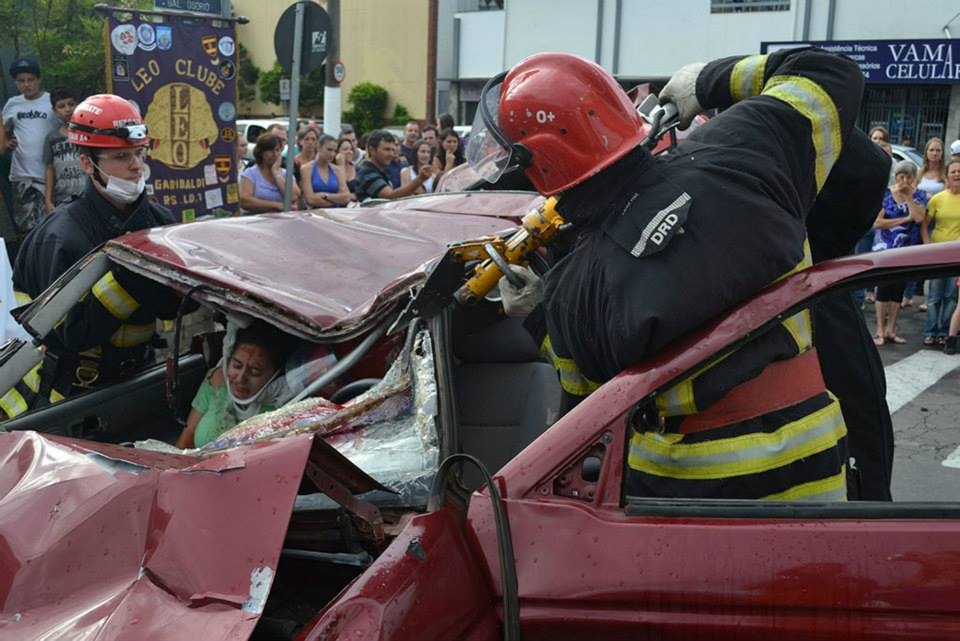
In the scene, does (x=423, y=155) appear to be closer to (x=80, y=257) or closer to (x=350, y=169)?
(x=350, y=169)

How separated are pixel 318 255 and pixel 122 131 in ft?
3.82

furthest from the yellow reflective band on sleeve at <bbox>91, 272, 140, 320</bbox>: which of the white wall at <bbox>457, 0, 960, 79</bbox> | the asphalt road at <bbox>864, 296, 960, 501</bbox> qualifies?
the white wall at <bbox>457, 0, 960, 79</bbox>

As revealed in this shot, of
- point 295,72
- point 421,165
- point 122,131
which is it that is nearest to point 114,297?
point 122,131

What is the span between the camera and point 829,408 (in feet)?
7.06

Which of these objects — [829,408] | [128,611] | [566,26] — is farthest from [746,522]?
[566,26]

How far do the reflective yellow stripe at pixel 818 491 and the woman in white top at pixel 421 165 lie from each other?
7.06 m

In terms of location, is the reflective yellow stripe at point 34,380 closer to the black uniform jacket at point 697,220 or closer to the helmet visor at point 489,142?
the helmet visor at point 489,142

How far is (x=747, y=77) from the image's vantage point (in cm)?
253

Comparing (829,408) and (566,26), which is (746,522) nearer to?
(829,408)

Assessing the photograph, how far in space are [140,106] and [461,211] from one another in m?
3.75

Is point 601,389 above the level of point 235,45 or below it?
below

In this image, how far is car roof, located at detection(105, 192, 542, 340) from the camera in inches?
115

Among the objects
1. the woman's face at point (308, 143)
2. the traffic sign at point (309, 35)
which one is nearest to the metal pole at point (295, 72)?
the traffic sign at point (309, 35)

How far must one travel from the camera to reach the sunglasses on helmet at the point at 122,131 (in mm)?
3963
